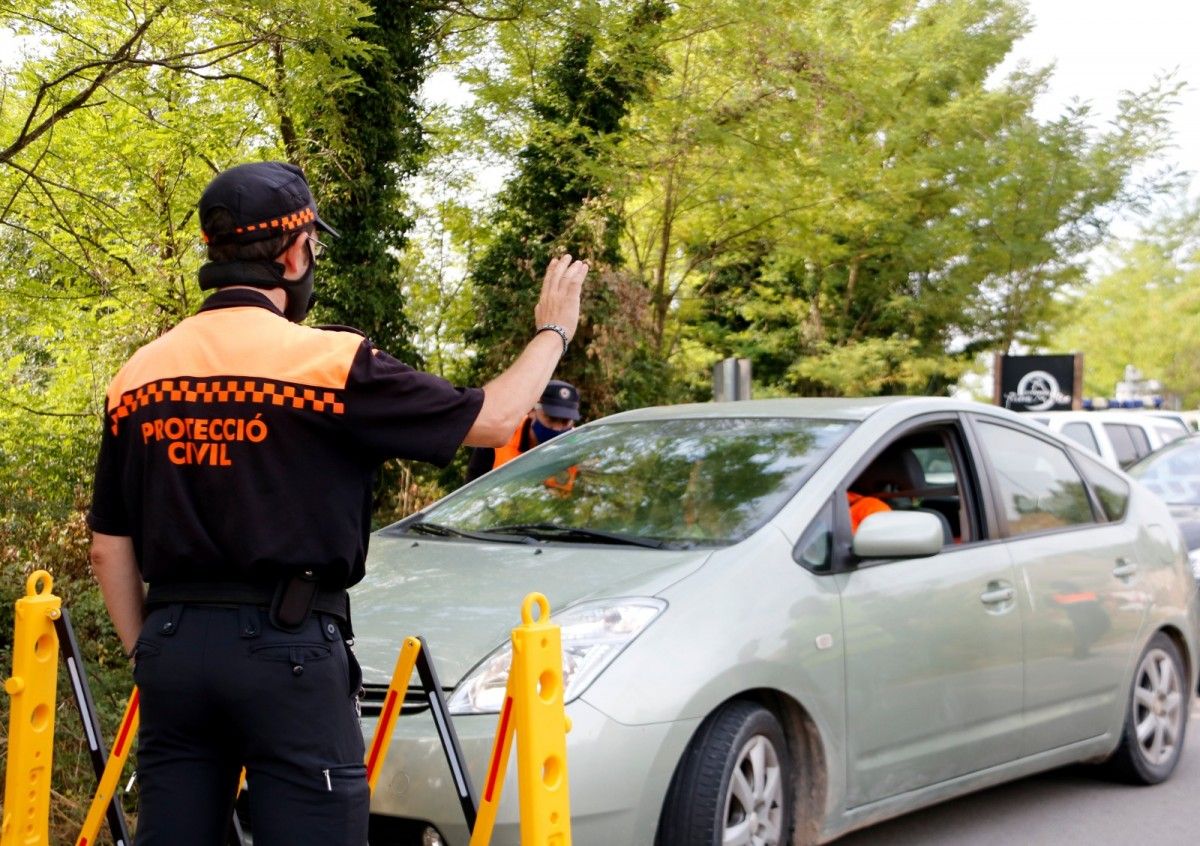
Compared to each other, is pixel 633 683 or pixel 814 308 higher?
pixel 814 308

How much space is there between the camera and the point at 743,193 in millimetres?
16516

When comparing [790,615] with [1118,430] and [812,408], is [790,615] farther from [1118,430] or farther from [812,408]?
[1118,430]

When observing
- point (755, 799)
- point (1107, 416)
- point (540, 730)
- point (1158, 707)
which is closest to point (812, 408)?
point (755, 799)

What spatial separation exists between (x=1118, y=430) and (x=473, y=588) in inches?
529

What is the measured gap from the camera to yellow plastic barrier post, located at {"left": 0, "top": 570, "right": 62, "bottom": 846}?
3371mm

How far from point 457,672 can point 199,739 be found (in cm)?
138

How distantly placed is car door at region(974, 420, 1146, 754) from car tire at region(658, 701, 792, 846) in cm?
147

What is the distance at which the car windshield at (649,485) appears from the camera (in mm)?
4949

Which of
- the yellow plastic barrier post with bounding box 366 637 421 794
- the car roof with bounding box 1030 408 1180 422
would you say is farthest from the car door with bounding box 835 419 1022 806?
the car roof with bounding box 1030 408 1180 422

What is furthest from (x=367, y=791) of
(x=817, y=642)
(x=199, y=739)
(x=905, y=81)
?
(x=905, y=81)

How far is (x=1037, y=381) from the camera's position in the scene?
2336 cm

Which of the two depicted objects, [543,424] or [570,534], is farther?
[543,424]

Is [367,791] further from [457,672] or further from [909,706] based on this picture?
[909,706]

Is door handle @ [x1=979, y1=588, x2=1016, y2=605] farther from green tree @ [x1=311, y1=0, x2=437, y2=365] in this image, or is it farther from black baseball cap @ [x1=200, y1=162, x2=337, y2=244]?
green tree @ [x1=311, y1=0, x2=437, y2=365]
